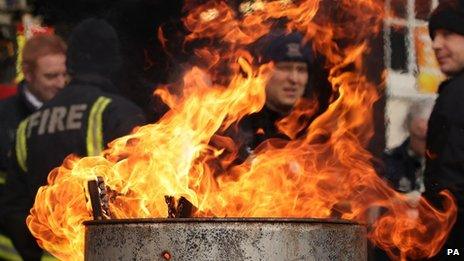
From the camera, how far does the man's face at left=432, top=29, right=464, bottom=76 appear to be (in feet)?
21.1

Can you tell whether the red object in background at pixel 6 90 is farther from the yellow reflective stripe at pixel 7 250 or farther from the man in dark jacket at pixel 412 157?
the man in dark jacket at pixel 412 157

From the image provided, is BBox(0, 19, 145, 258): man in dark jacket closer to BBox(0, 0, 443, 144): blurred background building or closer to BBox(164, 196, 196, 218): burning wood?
BBox(0, 0, 443, 144): blurred background building

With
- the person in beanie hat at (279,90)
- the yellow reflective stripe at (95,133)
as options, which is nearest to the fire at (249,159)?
the person in beanie hat at (279,90)

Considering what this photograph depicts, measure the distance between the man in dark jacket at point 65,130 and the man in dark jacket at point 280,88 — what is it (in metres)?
0.63

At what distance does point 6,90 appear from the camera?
7168mm

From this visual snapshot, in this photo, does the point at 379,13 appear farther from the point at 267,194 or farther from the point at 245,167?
the point at 267,194

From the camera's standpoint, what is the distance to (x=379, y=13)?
22.2 feet

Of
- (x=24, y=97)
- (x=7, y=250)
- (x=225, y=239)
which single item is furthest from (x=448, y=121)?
(x=225, y=239)

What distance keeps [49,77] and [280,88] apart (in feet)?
4.82

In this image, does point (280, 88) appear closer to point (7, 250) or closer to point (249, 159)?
point (249, 159)

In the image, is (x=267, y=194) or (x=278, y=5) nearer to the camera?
(x=267, y=194)

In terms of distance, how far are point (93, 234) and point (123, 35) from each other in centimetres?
346

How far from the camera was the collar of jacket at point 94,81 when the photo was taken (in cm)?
641

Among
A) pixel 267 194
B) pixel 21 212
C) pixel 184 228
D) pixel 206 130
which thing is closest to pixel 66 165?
pixel 21 212
